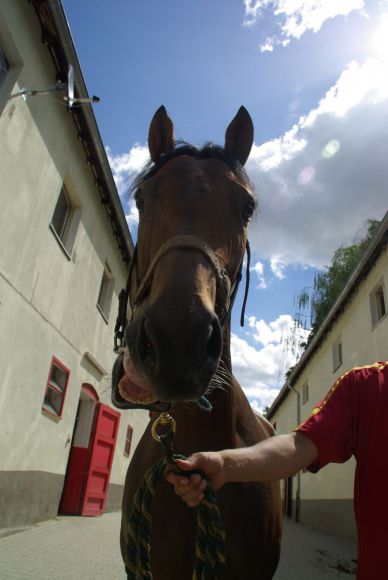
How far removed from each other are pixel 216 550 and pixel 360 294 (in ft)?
34.9

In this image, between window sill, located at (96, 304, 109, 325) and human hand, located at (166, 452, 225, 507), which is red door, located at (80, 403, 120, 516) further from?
human hand, located at (166, 452, 225, 507)

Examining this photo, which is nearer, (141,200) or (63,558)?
(141,200)

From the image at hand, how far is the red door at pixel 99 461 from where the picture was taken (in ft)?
27.2

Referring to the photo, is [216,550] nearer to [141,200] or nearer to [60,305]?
[141,200]

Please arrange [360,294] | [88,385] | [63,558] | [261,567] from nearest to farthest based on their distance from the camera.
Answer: [261,567] < [63,558] < [88,385] < [360,294]

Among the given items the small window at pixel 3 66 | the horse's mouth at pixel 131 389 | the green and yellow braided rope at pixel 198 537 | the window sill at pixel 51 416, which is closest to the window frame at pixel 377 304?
the window sill at pixel 51 416

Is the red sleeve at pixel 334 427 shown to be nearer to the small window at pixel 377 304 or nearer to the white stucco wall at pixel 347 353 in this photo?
the white stucco wall at pixel 347 353

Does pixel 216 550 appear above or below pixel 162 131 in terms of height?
below

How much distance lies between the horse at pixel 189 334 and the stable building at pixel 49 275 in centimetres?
379

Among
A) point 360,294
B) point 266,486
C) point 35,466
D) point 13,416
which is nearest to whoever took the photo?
point 266,486

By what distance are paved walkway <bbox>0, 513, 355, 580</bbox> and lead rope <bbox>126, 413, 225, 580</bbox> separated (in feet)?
12.3

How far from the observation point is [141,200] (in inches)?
89.4

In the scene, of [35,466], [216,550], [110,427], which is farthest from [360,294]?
[216,550]

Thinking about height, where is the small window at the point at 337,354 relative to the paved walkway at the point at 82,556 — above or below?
above
